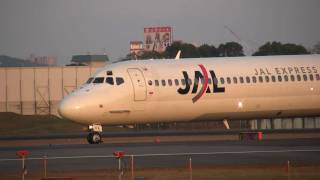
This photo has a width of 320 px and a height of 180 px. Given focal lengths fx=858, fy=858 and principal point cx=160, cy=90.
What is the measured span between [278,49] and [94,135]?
5999cm

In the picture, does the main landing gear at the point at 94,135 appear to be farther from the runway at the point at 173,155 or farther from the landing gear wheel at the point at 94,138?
the runway at the point at 173,155

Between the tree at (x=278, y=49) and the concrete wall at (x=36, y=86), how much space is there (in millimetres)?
21211

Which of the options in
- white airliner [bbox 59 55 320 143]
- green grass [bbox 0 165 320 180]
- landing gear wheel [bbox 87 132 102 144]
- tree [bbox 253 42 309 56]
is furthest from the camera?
tree [bbox 253 42 309 56]

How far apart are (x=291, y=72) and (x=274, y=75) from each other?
1.16 metres

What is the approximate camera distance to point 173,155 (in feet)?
111

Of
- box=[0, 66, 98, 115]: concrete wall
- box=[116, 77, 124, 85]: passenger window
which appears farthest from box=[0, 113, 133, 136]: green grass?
box=[116, 77, 124, 85]: passenger window

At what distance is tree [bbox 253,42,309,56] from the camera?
93025 mm

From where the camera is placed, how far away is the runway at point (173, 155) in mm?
31078

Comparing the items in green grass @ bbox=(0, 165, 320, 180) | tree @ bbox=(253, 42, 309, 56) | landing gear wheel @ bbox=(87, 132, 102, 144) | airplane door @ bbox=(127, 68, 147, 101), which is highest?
tree @ bbox=(253, 42, 309, 56)

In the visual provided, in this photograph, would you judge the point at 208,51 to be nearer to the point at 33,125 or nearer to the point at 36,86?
the point at 36,86

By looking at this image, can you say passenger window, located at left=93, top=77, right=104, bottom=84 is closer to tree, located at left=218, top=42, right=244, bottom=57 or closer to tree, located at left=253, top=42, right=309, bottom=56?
tree, located at left=253, top=42, right=309, bottom=56

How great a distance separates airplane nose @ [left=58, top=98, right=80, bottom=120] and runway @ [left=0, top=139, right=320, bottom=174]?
2648 mm

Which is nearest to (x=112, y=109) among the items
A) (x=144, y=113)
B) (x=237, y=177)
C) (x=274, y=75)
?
(x=144, y=113)

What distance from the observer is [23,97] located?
88562 millimetres
